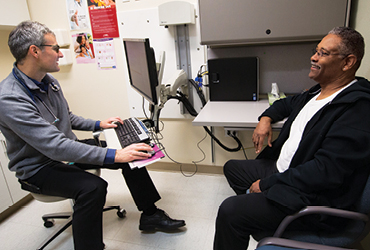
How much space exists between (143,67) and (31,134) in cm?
A: 69

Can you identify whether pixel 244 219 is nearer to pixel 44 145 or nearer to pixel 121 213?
pixel 44 145

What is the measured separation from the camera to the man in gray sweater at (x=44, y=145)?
1.26 metres

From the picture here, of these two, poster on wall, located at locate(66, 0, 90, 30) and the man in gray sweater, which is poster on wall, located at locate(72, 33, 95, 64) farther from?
the man in gray sweater

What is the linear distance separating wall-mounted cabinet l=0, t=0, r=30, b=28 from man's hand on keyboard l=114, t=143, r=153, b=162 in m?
1.73

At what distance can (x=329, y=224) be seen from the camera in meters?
0.98

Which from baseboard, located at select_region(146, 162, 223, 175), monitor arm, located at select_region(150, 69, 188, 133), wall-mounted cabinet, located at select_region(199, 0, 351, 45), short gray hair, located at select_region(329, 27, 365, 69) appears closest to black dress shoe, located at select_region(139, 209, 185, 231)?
monitor arm, located at select_region(150, 69, 188, 133)

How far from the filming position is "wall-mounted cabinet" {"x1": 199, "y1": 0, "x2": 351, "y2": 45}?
57.4 inches

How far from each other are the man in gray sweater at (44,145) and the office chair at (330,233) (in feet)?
2.19

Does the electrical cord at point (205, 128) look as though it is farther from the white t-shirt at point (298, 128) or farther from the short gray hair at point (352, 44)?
the short gray hair at point (352, 44)

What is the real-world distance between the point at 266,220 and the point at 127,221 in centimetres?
119

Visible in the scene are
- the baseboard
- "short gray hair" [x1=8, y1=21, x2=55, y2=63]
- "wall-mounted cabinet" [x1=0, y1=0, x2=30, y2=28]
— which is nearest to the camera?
"short gray hair" [x1=8, y1=21, x2=55, y2=63]

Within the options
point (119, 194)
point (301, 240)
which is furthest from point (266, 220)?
point (119, 194)

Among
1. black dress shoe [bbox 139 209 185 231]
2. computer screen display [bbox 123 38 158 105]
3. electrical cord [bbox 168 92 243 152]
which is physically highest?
computer screen display [bbox 123 38 158 105]

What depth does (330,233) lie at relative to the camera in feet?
3.25
